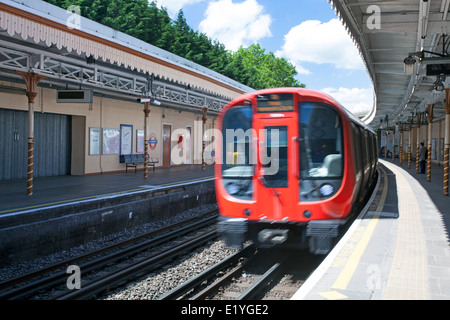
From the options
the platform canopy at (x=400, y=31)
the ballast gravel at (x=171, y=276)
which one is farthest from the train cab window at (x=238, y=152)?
the platform canopy at (x=400, y=31)

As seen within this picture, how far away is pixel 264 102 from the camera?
6512 mm

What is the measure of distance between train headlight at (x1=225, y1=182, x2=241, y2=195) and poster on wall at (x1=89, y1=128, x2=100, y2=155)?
11.7 meters

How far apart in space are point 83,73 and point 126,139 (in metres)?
6.46

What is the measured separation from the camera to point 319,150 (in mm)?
6273

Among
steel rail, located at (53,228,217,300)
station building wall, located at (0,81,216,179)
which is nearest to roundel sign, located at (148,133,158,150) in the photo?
station building wall, located at (0,81,216,179)

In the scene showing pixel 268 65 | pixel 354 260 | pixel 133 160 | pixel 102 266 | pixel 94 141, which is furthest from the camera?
pixel 268 65

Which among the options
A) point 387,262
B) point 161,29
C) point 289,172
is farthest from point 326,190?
point 161,29

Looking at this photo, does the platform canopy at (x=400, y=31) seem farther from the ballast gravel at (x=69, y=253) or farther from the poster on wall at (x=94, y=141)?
the poster on wall at (x=94, y=141)

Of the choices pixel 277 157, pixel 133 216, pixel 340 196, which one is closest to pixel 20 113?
pixel 133 216

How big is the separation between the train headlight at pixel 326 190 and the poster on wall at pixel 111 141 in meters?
13.4

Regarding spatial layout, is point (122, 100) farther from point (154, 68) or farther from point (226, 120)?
point (226, 120)

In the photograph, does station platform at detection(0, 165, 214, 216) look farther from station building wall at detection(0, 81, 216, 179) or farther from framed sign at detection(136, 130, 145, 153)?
framed sign at detection(136, 130, 145, 153)

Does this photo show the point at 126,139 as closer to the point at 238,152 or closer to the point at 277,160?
the point at 238,152
